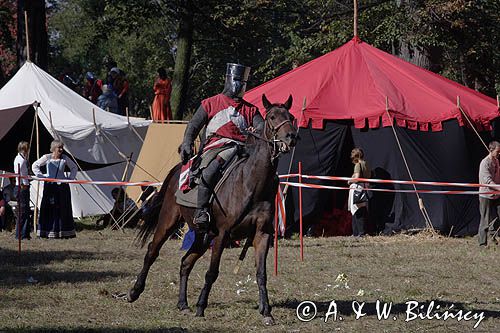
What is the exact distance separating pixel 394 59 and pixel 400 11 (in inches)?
204

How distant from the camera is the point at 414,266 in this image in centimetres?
1386

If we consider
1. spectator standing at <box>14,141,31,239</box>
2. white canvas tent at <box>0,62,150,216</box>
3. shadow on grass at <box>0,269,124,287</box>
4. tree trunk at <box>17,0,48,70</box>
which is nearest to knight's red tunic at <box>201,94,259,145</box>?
shadow on grass at <box>0,269,124,287</box>

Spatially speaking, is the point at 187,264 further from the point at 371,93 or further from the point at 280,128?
the point at 371,93

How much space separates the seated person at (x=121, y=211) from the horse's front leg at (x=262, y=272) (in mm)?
10374

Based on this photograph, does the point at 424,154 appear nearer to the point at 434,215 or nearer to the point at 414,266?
the point at 434,215

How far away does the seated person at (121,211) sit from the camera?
1961cm

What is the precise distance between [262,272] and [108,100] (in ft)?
52.4

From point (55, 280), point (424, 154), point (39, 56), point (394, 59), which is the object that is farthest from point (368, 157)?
point (39, 56)

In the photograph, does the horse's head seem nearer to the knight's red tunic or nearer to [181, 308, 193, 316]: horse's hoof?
the knight's red tunic

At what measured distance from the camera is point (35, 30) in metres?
25.6

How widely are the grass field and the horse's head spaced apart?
5.23ft

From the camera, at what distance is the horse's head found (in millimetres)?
8898

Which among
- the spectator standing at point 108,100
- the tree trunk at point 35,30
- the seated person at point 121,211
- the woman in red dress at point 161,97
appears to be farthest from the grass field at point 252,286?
the tree trunk at point 35,30

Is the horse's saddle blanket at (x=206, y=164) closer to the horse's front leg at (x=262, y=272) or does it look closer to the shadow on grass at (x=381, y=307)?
the horse's front leg at (x=262, y=272)
